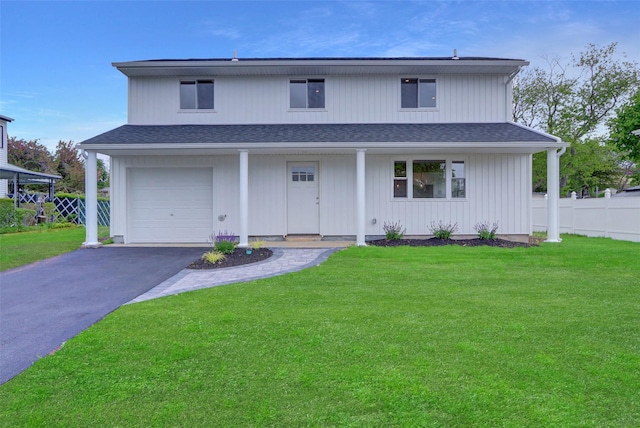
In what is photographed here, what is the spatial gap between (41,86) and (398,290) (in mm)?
24489

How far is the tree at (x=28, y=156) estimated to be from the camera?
32.1 metres

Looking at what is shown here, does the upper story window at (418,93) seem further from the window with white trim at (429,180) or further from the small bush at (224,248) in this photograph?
the small bush at (224,248)

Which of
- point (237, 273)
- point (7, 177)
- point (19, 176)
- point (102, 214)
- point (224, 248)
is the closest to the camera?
point (237, 273)

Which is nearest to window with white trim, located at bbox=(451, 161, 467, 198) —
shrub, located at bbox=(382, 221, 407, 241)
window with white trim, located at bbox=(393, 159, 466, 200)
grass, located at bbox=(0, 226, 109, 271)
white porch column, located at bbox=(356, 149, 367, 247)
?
window with white trim, located at bbox=(393, 159, 466, 200)

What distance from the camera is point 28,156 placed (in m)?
32.6

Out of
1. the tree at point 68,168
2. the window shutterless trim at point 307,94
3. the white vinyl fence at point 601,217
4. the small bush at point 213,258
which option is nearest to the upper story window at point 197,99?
the window shutterless trim at point 307,94

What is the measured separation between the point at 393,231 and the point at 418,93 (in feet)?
14.6

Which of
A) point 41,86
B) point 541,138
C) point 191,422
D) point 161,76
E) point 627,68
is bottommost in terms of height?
point 191,422

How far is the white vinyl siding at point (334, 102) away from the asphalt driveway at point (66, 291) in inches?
177

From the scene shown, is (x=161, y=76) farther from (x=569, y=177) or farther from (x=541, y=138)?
(x=569, y=177)

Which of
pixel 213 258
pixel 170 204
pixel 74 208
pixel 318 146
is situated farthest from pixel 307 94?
pixel 74 208

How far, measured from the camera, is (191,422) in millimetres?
2326

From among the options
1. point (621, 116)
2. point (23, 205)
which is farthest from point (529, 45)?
point (23, 205)

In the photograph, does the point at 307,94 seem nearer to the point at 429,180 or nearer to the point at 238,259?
the point at 429,180
